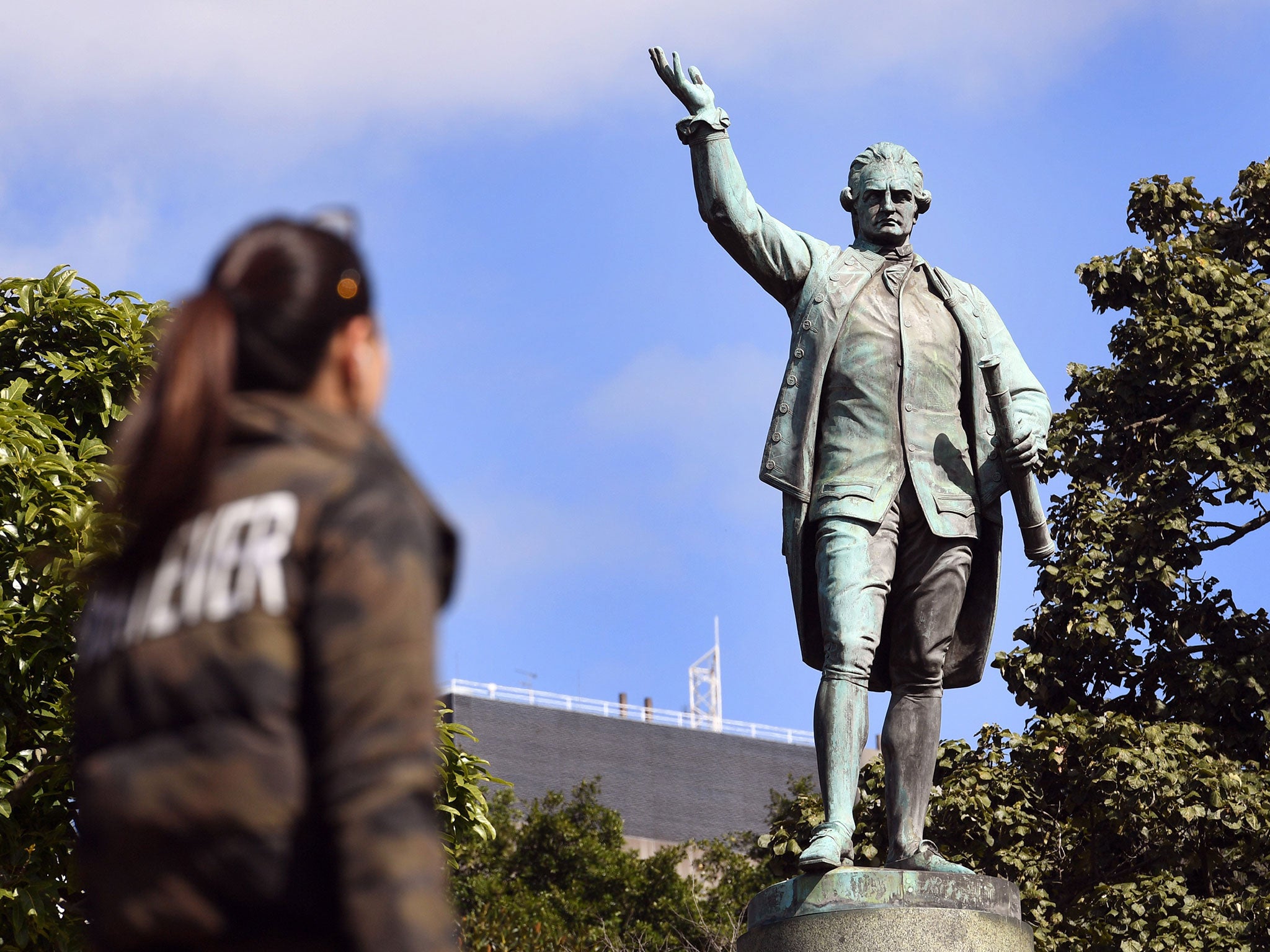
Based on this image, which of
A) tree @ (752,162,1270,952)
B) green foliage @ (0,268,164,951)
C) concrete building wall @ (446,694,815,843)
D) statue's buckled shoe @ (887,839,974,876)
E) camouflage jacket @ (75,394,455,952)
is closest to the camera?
camouflage jacket @ (75,394,455,952)

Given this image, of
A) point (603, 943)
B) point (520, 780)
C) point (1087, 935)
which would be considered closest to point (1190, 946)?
point (1087, 935)

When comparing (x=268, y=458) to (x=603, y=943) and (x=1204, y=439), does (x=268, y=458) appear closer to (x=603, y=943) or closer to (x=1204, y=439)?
(x=1204, y=439)

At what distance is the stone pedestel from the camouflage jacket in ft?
12.7

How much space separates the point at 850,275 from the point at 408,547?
4.81 meters

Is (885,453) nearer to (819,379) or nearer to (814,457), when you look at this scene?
(814,457)

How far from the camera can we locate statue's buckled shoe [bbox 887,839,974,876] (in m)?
5.89

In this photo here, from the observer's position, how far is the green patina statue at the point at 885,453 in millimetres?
6211

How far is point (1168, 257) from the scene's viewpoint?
1630cm

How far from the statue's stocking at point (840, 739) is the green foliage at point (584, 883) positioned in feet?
74.8

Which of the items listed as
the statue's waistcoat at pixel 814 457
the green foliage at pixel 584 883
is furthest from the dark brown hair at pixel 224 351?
the green foliage at pixel 584 883

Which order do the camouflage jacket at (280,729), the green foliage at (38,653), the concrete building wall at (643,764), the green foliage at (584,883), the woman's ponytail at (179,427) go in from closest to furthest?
the camouflage jacket at (280,729) < the woman's ponytail at (179,427) < the green foliage at (38,653) < the green foliage at (584,883) < the concrete building wall at (643,764)

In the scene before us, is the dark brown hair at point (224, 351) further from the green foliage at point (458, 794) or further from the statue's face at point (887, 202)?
the green foliage at point (458, 794)

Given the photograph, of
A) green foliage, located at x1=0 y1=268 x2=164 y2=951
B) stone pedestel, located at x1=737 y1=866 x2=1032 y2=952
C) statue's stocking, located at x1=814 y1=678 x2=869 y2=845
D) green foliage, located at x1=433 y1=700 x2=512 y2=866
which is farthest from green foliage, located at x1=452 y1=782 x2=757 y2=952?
stone pedestel, located at x1=737 y1=866 x2=1032 y2=952

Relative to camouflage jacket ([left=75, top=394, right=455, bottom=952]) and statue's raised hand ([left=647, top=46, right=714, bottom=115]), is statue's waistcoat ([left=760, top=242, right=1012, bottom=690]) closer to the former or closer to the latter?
statue's raised hand ([left=647, top=46, right=714, bottom=115])
